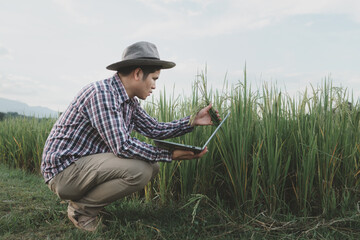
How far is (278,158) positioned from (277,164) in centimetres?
5

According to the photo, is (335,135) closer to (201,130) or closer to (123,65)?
(201,130)

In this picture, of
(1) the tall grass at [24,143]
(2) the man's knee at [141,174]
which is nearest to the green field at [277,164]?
(2) the man's knee at [141,174]

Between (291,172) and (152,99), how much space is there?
1.69 meters

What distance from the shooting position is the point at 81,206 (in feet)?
7.88

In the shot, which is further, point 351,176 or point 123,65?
point 351,176

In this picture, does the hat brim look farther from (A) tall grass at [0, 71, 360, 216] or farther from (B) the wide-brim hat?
(A) tall grass at [0, 71, 360, 216]

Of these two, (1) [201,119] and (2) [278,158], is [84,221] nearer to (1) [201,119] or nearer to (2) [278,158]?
(1) [201,119]

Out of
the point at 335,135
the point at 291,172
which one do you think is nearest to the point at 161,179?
the point at 291,172

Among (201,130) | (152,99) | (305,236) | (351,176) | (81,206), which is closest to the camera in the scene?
(305,236)

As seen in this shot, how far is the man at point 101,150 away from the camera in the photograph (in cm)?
215

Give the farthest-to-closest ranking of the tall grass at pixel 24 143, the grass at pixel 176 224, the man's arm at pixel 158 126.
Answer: the tall grass at pixel 24 143, the man's arm at pixel 158 126, the grass at pixel 176 224

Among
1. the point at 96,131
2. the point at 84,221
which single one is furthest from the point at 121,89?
the point at 84,221

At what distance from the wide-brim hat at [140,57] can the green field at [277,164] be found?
48cm

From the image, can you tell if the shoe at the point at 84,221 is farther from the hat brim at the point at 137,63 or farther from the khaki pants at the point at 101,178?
the hat brim at the point at 137,63
